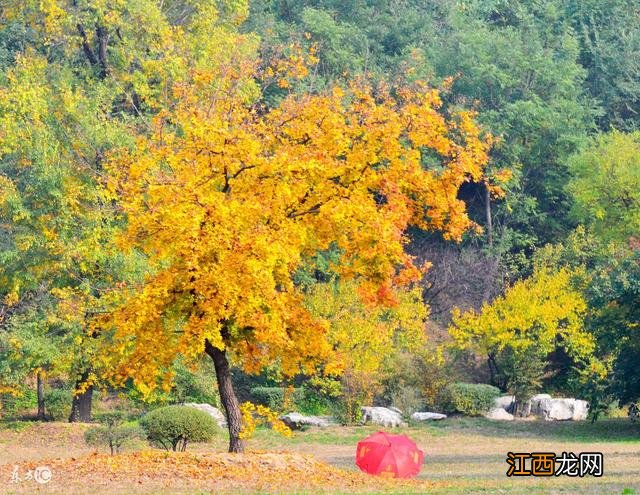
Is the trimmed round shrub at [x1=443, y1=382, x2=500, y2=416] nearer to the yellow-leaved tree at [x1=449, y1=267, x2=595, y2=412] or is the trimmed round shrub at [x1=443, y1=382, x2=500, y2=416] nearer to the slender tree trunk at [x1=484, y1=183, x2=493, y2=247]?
the yellow-leaved tree at [x1=449, y1=267, x2=595, y2=412]

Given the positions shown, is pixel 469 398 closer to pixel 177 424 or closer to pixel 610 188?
pixel 610 188

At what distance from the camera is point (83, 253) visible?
102 feet

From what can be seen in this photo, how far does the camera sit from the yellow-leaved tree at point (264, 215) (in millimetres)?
19719

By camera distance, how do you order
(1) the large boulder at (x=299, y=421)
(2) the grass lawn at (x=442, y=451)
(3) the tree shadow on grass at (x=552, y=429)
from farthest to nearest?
1. (1) the large boulder at (x=299, y=421)
2. (3) the tree shadow on grass at (x=552, y=429)
3. (2) the grass lawn at (x=442, y=451)

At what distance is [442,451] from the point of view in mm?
30391

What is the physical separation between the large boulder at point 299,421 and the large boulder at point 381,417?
50.0 inches

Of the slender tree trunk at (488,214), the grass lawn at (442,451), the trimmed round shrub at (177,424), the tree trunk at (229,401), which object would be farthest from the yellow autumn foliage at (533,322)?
the tree trunk at (229,401)

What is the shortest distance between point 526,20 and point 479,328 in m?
23.5

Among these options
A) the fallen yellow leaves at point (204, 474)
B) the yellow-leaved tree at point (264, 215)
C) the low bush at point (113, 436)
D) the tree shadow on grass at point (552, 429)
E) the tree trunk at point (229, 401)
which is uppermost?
the yellow-leaved tree at point (264, 215)

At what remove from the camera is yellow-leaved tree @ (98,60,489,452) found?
19719 mm

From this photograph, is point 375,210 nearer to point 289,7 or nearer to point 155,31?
point 155,31

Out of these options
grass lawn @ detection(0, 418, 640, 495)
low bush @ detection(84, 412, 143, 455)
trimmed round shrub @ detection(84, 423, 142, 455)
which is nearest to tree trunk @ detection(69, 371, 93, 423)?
grass lawn @ detection(0, 418, 640, 495)

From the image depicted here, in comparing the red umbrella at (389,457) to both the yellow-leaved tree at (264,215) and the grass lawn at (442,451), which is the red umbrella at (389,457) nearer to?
the grass lawn at (442,451)

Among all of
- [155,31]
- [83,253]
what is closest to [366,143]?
[83,253]
